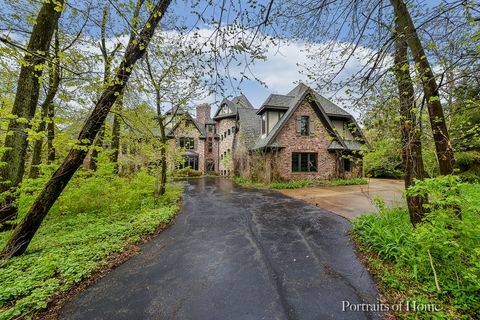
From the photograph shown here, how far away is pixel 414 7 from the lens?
3.61m

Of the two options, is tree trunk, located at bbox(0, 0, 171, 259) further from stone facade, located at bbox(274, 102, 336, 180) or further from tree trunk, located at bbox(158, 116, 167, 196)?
stone facade, located at bbox(274, 102, 336, 180)

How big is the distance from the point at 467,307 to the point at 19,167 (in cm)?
947

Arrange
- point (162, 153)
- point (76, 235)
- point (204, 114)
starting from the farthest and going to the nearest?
point (204, 114), point (162, 153), point (76, 235)

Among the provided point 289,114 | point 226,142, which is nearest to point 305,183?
point 289,114

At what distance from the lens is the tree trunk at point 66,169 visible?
14.0 ft

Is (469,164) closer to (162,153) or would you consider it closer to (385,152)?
(385,152)

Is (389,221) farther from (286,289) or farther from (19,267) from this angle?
(19,267)

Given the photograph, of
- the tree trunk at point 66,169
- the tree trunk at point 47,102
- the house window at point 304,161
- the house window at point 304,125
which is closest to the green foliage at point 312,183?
the house window at point 304,161

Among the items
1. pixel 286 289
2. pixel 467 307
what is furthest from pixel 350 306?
pixel 467 307

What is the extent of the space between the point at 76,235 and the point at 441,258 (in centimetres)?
828

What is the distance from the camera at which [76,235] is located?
554cm

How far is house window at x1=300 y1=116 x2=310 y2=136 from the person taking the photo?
652 inches

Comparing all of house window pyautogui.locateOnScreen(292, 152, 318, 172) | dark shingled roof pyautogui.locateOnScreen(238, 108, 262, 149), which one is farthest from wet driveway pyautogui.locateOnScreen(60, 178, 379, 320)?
dark shingled roof pyautogui.locateOnScreen(238, 108, 262, 149)

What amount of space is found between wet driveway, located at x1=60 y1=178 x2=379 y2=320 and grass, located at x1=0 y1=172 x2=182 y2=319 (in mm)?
553
